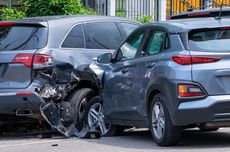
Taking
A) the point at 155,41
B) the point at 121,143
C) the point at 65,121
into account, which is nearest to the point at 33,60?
the point at 65,121

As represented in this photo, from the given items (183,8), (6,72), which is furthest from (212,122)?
(183,8)

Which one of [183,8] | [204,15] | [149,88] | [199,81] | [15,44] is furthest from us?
[183,8]

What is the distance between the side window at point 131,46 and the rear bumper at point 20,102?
1427 mm

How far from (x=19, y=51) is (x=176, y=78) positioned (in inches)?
123

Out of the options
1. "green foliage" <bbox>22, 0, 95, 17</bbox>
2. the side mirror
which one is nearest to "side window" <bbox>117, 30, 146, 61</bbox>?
the side mirror

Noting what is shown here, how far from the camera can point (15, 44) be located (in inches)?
456

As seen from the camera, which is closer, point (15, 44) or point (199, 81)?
point (199, 81)

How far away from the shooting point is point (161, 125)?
965 cm

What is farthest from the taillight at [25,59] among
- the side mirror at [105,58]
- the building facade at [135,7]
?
the building facade at [135,7]

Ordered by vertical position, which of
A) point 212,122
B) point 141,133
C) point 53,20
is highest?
point 53,20

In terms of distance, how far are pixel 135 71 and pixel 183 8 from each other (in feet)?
40.9

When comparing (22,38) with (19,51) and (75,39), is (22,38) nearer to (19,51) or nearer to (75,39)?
(19,51)

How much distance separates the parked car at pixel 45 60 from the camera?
11.1 metres

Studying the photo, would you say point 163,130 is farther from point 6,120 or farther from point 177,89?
point 6,120
